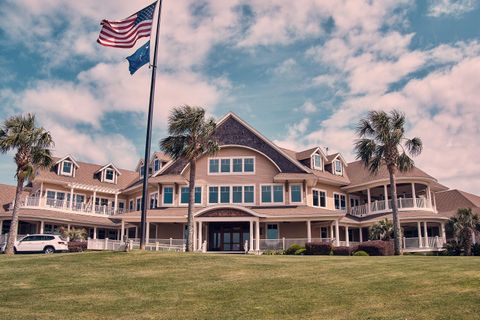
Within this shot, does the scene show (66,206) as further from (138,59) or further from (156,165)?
(138,59)

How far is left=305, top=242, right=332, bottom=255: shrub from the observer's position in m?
32.8

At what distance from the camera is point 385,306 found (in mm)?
12820

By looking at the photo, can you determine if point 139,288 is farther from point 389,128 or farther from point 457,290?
point 389,128

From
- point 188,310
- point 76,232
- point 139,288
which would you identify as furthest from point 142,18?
point 76,232

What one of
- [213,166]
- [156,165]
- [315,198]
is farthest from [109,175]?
[315,198]

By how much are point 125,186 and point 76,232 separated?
10923 mm

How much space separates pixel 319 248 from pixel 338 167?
14176 millimetres

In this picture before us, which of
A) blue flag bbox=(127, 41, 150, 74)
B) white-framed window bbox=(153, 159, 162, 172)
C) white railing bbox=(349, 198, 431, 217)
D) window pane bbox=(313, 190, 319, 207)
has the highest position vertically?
blue flag bbox=(127, 41, 150, 74)

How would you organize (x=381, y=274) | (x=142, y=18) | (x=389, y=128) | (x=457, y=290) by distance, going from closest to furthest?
1. (x=457, y=290)
2. (x=381, y=274)
3. (x=142, y=18)
4. (x=389, y=128)

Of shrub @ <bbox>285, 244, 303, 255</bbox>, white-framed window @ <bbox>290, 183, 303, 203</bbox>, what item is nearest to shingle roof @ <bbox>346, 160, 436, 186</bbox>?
white-framed window @ <bbox>290, 183, 303, 203</bbox>

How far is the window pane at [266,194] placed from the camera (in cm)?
4025

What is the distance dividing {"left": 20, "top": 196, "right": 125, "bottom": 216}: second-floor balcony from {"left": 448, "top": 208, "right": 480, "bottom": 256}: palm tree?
107 ft

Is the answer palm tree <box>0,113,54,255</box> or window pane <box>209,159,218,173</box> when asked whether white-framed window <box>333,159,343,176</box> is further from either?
palm tree <box>0,113,54,255</box>

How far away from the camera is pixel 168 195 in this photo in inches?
1636
